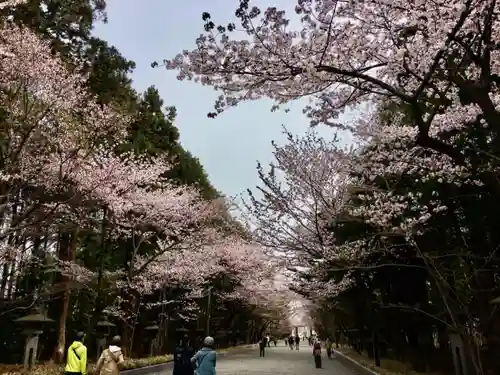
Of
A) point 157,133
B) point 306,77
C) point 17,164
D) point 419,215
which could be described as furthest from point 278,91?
point 157,133

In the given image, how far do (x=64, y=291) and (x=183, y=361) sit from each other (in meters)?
7.48

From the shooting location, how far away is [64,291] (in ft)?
49.5

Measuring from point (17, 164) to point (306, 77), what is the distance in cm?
761

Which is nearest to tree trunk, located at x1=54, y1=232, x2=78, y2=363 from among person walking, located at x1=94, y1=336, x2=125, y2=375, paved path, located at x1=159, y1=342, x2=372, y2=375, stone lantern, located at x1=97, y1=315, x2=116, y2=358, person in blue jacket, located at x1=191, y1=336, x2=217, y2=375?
stone lantern, located at x1=97, y1=315, x2=116, y2=358

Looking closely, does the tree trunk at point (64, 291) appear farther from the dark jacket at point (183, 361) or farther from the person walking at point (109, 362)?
the person walking at point (109, 362)

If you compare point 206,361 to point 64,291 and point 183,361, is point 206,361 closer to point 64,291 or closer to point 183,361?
point 183,361

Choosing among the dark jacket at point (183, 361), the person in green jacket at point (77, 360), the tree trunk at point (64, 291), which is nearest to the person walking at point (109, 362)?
the person in green jacket at point (77, 360)

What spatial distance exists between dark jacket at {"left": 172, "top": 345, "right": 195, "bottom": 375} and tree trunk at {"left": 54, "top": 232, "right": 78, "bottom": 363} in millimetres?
6838

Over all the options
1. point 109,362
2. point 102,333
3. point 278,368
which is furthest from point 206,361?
point 278,368

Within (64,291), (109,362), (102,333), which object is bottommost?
(109,362)

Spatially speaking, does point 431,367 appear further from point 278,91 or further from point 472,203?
point 278,91

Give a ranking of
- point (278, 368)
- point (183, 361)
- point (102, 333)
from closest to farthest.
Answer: point (183, 361) → point (102, 333) → point (278, 368)

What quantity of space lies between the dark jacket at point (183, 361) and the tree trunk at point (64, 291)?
6.84 meters

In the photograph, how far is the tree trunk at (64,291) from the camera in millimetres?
14523
